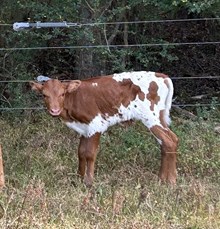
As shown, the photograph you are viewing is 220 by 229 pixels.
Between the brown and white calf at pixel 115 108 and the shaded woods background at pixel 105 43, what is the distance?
1.41m

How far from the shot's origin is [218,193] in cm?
662

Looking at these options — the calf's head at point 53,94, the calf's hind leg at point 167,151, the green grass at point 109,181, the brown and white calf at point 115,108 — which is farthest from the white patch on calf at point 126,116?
the green grass at point 109,181

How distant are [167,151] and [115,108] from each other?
0.76m

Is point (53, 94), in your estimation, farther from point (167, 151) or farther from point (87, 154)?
point (167, 151)

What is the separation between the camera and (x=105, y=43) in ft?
32.5

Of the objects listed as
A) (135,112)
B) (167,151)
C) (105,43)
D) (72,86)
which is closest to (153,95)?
(135,112)

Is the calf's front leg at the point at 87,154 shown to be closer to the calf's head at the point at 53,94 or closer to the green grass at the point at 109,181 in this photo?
the green grass at the point at 109,181

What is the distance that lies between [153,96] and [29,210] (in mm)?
2366

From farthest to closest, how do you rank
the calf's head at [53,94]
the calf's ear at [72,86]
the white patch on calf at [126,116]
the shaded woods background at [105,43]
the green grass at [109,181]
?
the shaded woods background at [105,43] < the white patch on calf at [126,116] < the calf's ear at [72,86] < the calf's head at [53,94] < the green grass at [109,181]

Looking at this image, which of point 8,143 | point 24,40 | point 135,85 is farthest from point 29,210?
point 24,40

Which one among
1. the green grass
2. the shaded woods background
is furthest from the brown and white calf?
the shaded woods background

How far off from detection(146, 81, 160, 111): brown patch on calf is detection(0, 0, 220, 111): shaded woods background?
4.62 ft

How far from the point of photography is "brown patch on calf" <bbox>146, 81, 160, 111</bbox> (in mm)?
7586

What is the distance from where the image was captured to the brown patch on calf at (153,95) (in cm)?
759
